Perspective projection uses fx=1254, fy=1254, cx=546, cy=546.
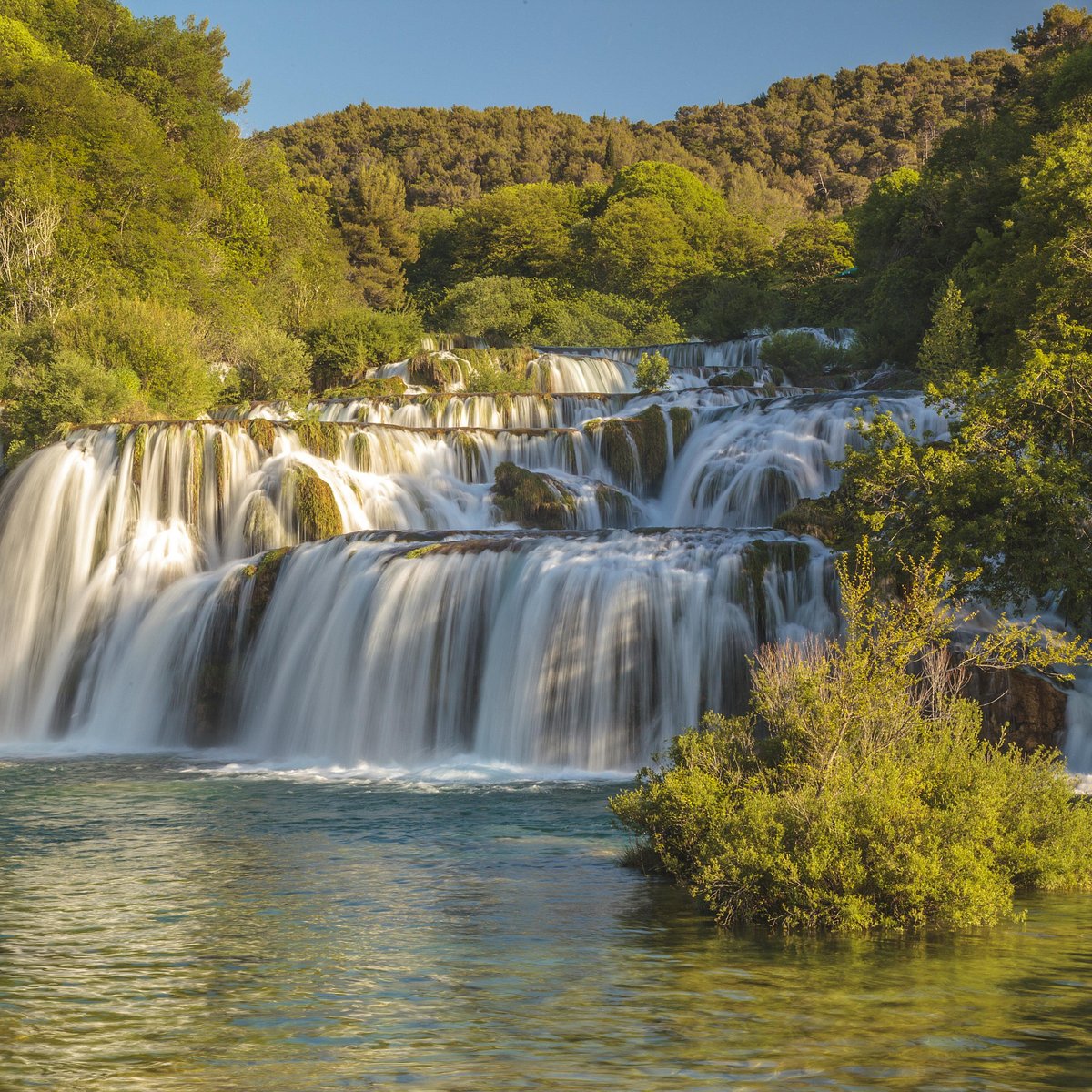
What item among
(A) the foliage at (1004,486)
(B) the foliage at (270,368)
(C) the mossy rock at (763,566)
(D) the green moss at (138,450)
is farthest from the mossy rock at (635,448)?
(A) the foliage at (1004,486)

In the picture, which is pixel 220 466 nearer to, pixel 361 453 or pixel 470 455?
pixel 361 453

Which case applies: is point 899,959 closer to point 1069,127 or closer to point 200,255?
point 1069,127

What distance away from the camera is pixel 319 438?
31406mm

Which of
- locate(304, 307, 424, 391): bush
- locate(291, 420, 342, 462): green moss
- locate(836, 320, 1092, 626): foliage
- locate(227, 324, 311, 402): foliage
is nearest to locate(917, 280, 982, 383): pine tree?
locate(836, 320, 1092, 626): foliage

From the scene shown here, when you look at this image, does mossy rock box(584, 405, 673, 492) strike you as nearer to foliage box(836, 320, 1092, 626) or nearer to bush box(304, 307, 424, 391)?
foliage box(836, 320, 1092, 626)

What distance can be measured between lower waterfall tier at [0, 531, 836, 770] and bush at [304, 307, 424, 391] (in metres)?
22.5

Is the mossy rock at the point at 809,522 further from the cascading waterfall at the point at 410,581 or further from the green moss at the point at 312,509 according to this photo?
the green moss at the point at 312,509

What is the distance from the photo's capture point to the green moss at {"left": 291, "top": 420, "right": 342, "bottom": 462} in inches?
1229

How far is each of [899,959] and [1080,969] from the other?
1.29m

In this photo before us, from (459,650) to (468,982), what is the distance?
1339cm

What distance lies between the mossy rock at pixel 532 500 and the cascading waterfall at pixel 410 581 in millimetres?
73

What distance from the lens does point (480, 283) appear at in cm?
7200

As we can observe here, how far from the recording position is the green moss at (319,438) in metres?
31.2

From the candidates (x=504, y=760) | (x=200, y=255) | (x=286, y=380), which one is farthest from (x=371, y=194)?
(x=504, y=760)
